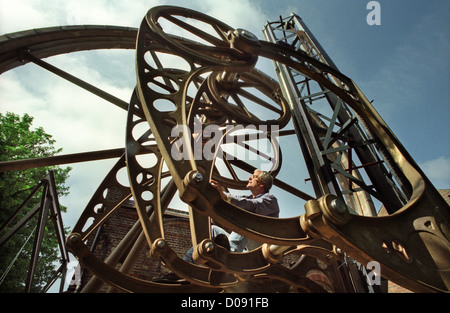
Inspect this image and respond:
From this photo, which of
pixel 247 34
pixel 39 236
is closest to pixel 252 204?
pixel 247 34

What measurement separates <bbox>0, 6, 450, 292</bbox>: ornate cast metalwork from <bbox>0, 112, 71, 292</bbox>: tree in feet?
24.3

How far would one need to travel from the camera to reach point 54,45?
4164 millimetres

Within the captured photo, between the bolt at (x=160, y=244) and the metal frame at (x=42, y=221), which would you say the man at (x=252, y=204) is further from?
the metal frame at (x=42, y=221)

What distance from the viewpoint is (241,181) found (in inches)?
186

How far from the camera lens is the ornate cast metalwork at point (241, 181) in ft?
5.06

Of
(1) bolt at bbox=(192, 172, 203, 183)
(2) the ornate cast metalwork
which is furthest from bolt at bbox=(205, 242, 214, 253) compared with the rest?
(1) bolt at bbox=(192, 172, 203, 183)

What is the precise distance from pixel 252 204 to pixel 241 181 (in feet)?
6.43

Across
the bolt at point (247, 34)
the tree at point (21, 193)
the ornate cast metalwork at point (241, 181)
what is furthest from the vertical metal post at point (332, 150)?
the tree at point (21, 193)

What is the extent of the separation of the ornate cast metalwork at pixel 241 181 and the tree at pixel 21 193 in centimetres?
742

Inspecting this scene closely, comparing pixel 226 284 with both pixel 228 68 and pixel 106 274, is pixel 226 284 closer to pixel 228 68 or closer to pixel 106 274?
pixel 106 274

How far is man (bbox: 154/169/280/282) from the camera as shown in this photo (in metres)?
2.74

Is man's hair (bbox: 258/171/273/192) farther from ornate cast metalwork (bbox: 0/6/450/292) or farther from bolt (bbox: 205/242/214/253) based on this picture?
bolt (bbox: 205/242/214/253)

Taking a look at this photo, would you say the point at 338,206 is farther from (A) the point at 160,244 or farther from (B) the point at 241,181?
(B) the point at 241,181
